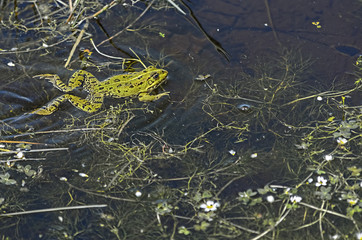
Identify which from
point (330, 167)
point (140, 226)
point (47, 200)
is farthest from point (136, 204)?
point (330, 167)

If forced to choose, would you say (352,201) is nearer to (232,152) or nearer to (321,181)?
(321,181)

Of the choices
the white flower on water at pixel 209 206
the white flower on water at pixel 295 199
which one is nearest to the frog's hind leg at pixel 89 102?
the white flower on water at pixel 209 206

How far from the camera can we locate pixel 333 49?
6352mm

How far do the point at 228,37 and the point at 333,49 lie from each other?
4.96 feet

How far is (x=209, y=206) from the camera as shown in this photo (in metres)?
4.68

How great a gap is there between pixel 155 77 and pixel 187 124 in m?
0.91

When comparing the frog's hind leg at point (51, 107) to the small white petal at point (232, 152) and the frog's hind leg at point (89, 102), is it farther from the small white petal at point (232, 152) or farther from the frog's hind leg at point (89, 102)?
the small white petal at point (232, 152)

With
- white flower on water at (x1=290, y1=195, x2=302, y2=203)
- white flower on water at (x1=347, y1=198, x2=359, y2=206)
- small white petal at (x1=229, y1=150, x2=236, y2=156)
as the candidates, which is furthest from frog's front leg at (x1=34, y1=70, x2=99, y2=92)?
white flower on water at (x1=347, y1=198, x2=359, y2=206)

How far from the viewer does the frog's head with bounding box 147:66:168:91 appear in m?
6.01

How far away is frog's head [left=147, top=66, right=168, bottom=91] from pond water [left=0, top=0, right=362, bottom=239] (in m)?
0.11

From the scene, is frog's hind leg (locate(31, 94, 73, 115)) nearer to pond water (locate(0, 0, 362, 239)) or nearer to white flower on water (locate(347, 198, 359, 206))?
pond water (locate(0, 0, 362, 239))

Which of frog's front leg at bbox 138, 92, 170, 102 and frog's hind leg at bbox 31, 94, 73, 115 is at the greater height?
frog's hind leg at bbox 31, 94, 73, 115

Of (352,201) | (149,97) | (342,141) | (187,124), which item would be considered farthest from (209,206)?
(149,97)

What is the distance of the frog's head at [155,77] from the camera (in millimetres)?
6005
